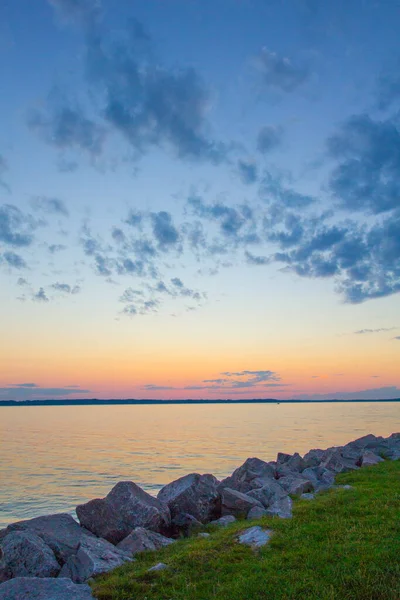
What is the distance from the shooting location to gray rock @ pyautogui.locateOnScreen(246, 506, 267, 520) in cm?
1542

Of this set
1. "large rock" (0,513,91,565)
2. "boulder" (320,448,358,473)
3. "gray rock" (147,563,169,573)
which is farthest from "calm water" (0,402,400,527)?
"gray rock" (147,563,169,573)

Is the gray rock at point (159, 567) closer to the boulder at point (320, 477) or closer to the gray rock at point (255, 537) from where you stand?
the gray rock at point (255, 537)

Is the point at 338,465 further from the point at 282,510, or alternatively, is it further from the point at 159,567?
the point at 159,567

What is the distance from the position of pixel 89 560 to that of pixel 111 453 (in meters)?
34.3

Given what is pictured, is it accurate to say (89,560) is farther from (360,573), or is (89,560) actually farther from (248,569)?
(360,573)

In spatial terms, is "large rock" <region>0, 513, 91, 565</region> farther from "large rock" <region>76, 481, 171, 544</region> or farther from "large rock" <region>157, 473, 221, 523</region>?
"large rock" <region>157, 473, 221, 523</region>

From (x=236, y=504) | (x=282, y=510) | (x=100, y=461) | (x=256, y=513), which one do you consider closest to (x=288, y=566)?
(x=282, y=510)

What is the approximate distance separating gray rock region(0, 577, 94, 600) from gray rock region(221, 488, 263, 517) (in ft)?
28.7

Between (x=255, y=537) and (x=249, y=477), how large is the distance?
11749 mm

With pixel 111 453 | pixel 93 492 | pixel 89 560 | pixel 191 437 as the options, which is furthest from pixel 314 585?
pixel 191 437

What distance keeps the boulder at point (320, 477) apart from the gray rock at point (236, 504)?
13.1 feet

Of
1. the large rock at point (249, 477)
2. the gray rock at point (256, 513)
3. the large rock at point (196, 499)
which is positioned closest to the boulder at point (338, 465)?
the large rock at point (249, 477)

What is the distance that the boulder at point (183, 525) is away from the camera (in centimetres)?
1509

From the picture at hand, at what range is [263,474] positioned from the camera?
77.5 ft
